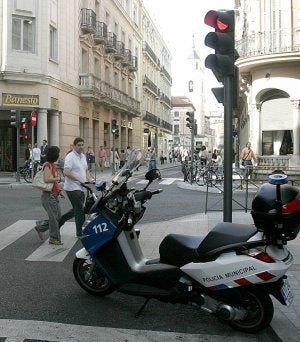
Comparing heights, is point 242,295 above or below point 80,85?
below

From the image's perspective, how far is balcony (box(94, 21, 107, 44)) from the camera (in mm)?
33438

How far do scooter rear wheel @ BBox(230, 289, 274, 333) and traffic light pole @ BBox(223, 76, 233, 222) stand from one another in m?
2.05

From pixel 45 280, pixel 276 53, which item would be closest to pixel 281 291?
pixel 45 280

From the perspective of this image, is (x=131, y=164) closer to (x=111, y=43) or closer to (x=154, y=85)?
(x=111, y=43)

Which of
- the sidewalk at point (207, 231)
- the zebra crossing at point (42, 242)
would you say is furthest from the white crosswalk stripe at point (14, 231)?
the sidewalk at point (207, 231)

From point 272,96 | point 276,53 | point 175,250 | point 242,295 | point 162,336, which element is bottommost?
point 162,336

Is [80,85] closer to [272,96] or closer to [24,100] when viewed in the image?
[24,100]

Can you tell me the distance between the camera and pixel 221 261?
13.3 ft

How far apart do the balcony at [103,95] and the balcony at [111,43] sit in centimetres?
297

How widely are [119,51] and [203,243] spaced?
37.3 metres

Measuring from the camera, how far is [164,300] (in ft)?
14.6

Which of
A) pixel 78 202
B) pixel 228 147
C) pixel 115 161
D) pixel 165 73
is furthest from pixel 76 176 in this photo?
pixel 165 73

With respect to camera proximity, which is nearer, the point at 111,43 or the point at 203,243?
the point at 203,243

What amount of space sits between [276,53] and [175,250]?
16.2 meters
